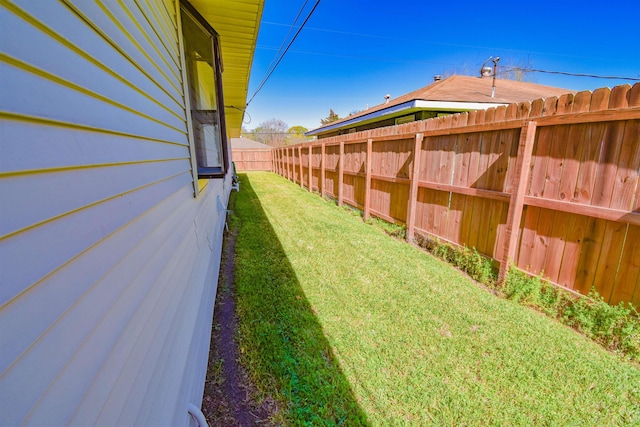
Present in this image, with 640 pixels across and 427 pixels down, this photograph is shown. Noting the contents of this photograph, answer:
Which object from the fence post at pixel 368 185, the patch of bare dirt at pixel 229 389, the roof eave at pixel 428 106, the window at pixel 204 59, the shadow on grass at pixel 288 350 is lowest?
the patch of bare dirt at pixel 229 389

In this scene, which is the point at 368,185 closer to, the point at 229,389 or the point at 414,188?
the point at 414,188

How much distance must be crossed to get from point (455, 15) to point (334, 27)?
5.71 meters

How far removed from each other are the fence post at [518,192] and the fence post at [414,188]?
160 cm

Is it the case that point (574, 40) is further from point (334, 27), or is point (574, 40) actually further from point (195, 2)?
point (195, 2)

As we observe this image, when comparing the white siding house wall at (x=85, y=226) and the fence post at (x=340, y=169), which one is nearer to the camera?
the white siding house wall at (x=85, y=226)

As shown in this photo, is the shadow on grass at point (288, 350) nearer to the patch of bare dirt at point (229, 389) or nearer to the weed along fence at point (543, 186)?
the patch of bare dirt at point (229, 389)

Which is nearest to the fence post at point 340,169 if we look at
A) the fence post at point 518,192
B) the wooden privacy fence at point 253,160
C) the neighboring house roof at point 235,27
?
the neighboring house roof at point 235,27

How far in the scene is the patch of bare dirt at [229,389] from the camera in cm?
179

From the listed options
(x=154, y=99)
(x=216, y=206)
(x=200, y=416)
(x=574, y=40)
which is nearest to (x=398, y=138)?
(x=216, y=206)

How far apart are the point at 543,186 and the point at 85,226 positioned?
354 cm

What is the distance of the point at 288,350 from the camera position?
2.29 meters

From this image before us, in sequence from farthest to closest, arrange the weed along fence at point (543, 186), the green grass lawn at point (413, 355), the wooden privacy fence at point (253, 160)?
the wooden privacy fence at point (253, 160) → the weed along fence at point (543, 186) → the green grass lawn at point (413, 355)

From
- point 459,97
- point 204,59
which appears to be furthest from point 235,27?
point 459,97

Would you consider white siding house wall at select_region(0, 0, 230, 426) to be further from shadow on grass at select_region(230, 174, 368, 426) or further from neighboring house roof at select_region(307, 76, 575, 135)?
neighboring house roof at select_region(307, 76, 575, 135)
